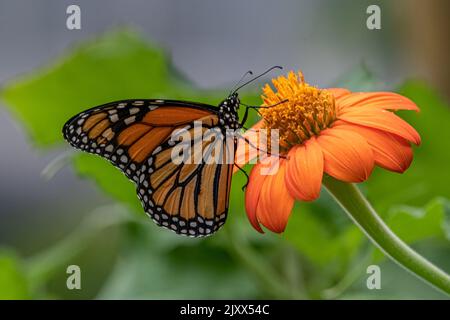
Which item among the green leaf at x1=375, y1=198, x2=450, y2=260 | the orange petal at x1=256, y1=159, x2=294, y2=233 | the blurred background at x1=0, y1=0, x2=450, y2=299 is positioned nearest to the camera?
the orange petal at x1=256, y1=159, x2=294, y2=233

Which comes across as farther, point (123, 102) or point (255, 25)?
point (255, 25)

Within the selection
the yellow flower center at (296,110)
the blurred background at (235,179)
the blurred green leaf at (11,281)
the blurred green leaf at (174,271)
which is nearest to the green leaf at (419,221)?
the blurred background at (235,179)

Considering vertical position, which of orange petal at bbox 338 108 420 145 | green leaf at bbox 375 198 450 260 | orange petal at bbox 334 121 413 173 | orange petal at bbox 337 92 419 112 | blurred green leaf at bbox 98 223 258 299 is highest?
orange petal at bbox 337 92 419 112

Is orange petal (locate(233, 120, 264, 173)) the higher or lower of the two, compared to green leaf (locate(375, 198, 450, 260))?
higher

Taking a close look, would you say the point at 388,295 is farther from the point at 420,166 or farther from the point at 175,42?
the point at 175,42

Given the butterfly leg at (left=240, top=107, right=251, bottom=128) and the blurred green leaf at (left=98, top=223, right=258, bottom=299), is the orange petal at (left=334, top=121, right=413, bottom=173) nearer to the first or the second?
the butterfly leg at (left=240, top=107, right=251, bottom=128)

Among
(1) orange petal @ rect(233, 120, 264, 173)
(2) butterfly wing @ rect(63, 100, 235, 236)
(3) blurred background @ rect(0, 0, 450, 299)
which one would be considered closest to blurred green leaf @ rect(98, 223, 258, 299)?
(3) blurred background @ rect(0, 0, 450, 299)
